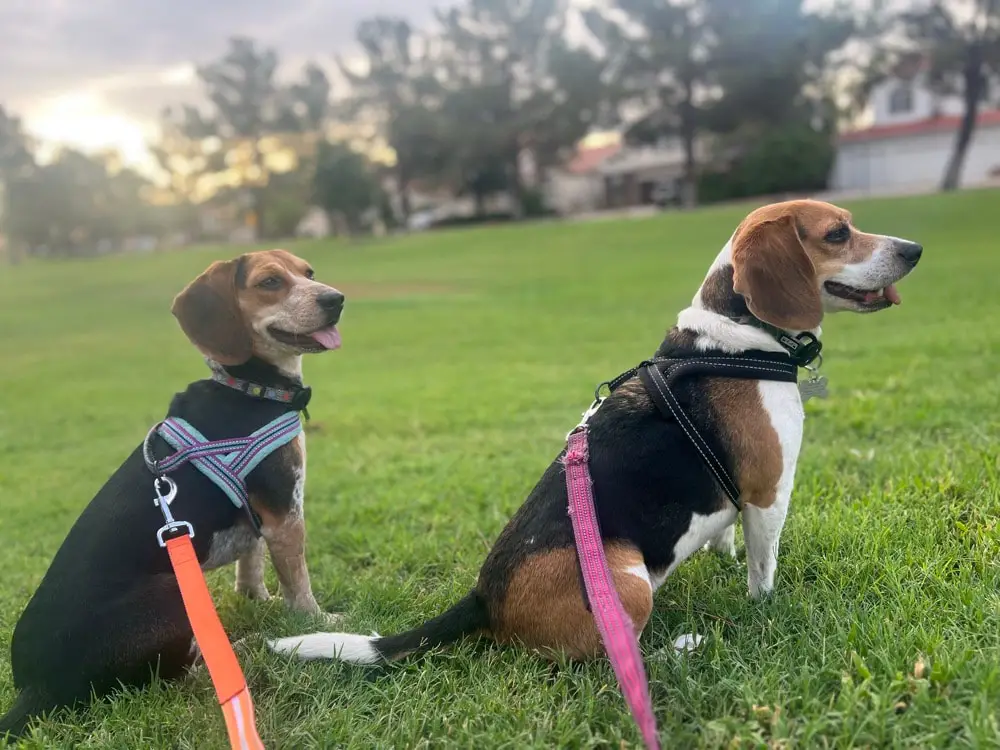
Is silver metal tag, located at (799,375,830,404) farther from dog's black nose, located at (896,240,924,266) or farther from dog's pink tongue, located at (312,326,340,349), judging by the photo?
dog's pink tongue, located at (312,326,340,349)

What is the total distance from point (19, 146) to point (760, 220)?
67644mm

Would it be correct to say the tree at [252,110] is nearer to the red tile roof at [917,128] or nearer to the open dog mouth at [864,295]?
the red tile roof at [917,128]

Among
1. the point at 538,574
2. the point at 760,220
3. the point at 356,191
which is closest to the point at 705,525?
the point at 538,574

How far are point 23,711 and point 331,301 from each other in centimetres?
211

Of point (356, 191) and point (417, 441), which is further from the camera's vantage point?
point (356, 191)

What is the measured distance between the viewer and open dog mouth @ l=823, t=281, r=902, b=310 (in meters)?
3.14

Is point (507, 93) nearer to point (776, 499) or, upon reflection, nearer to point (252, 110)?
point (252, 110)

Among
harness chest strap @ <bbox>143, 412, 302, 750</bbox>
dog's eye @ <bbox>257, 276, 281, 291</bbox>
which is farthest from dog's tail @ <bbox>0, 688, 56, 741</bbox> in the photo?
dog's eye @ <bbox>257, 276, 281, 291</bbox>

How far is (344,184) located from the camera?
155ft

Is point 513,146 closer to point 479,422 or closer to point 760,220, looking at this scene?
point 479,422

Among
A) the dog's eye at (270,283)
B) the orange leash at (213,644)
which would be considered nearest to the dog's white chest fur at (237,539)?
the orange leash at (213,644)

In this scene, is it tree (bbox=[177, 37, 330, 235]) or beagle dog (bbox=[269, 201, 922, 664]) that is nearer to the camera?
beagle dog (bbox=[269, 201, 922, 664])

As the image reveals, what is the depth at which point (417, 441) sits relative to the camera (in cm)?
722

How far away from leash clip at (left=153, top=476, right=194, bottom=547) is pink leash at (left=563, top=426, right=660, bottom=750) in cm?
155
